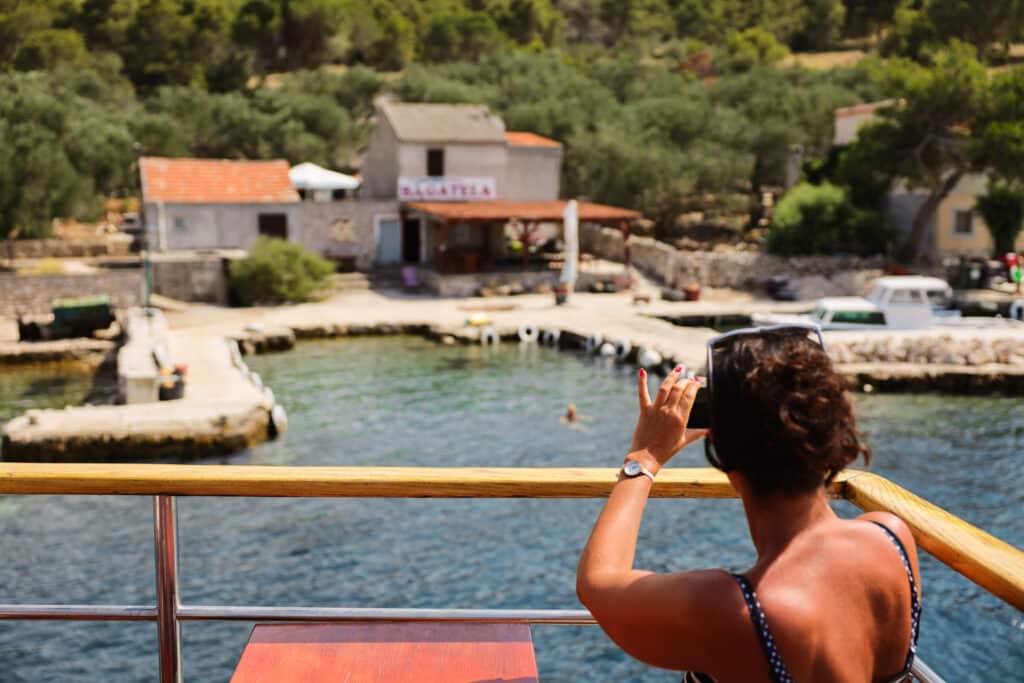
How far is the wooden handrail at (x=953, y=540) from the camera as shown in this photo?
2.13m

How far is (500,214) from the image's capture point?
113ft

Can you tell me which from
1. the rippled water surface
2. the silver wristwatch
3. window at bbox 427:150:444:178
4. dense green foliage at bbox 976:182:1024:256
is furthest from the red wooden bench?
dense green foliage at bbox 976:182:1024:256

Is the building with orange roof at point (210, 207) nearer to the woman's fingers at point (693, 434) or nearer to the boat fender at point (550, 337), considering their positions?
the boat fender at point (550, 337)

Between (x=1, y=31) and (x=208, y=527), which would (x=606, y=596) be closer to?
(x=208, y=527)

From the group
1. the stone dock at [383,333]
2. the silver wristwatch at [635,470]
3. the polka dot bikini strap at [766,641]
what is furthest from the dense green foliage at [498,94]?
the polka dot bikini strap at [766,641]

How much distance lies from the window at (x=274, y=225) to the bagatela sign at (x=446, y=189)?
4026 millimetres

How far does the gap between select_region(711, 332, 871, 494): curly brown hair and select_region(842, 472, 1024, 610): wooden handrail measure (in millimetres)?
502

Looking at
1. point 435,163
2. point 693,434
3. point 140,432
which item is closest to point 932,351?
point 140,432

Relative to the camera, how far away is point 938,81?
3428 cm

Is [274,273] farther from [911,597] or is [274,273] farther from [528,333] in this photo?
[911,597]

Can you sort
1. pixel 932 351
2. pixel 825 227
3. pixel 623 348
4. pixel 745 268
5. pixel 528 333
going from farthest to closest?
pixel 825 227 → pixel 745 268 → pixel 528 333 → pixel 623 348 → pixel 932 351

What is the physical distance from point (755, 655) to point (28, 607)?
195 centimetres

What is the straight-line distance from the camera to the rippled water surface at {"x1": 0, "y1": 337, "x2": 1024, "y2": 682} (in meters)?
12.1

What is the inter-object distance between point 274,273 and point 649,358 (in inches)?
517
